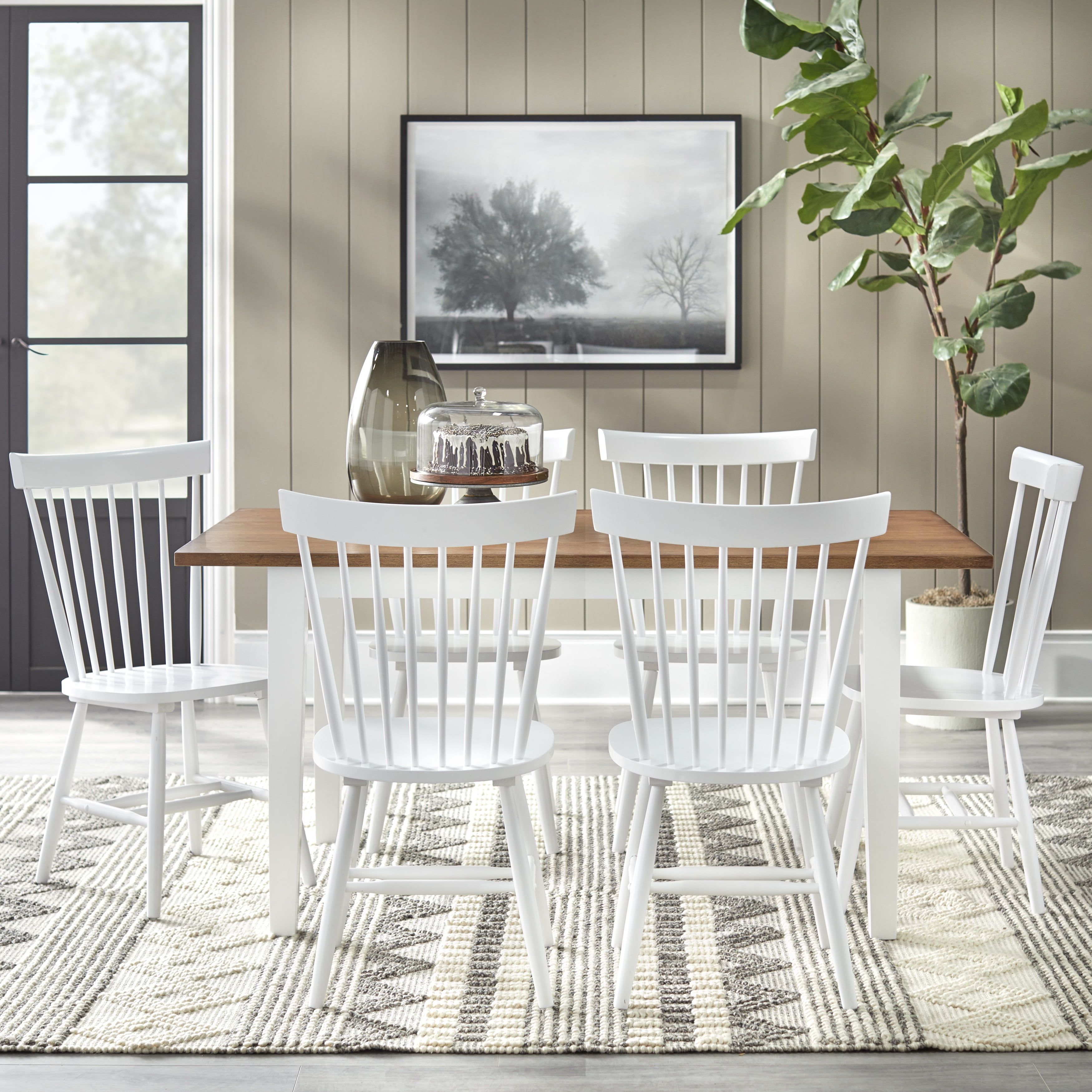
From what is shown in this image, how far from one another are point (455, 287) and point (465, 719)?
229 cm

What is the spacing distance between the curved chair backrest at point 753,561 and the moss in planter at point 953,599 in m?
1.77

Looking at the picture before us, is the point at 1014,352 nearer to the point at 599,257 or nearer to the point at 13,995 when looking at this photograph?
the point at 599,257

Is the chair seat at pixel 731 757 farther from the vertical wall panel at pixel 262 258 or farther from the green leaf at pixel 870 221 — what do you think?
the vertical wall panel at pixel 262 258

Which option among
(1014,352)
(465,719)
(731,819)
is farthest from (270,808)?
(1014,352)

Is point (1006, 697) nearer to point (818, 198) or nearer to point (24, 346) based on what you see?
point (818, 198)

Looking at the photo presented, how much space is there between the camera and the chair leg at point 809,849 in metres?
1.92

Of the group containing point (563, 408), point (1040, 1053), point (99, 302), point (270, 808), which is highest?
point (99, 302)

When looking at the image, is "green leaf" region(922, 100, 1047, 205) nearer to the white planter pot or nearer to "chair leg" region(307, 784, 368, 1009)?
the white planter pot

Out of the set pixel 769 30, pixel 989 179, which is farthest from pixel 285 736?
pixel 989 179

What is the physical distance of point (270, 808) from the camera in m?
2.10

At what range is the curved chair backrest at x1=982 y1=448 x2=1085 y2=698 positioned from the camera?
214 centimetres

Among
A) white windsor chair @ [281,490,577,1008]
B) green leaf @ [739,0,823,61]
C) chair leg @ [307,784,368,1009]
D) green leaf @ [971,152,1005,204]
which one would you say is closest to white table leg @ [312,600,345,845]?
white windsor chair @ [281,490,577,1008]

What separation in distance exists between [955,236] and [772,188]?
20.8 inches

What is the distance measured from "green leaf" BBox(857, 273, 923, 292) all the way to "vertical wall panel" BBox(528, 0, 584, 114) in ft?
3.56
